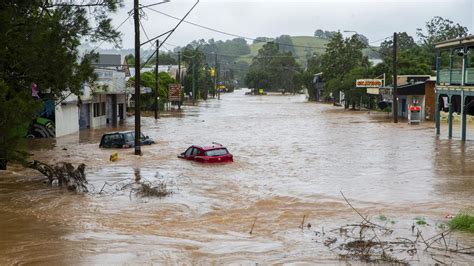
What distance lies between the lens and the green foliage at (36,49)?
51.5ft

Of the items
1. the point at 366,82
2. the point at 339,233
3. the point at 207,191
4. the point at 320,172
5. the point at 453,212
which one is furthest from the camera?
the point at 366,82

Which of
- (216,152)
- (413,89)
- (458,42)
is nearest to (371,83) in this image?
(413,89)

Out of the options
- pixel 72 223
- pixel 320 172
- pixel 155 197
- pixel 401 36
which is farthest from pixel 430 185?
pixel 401 36

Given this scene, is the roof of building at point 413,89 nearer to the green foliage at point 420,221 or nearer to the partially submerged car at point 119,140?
the partially submerged car at point 119,140

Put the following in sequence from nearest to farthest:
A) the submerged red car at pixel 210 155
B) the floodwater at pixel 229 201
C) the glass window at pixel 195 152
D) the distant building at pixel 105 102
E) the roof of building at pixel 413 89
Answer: the floodwater at pixel 229 201 → the submerged red car at pixel 210 155 → the glass window at pixel 195 152 → the distant building at pixel 105 102 → the roof of building at pixel 413 89

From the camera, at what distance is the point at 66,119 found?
42.7 meters

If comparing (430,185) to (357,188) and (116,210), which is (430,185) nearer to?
(357,188)

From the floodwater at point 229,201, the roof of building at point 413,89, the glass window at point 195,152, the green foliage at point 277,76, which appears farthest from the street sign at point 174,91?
the green foliage at point 277,76

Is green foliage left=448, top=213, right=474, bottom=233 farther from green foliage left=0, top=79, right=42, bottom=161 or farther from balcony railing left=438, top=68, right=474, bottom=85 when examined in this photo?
balcony railing left=438, top=68, right=474, bottom=85

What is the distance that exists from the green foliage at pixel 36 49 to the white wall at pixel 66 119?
72.5 ft

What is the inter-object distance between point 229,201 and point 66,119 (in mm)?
26675

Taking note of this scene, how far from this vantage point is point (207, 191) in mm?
20234

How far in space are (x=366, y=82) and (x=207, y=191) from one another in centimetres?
4763

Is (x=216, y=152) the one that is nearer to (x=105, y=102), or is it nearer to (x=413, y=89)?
(x=105, y=102)
